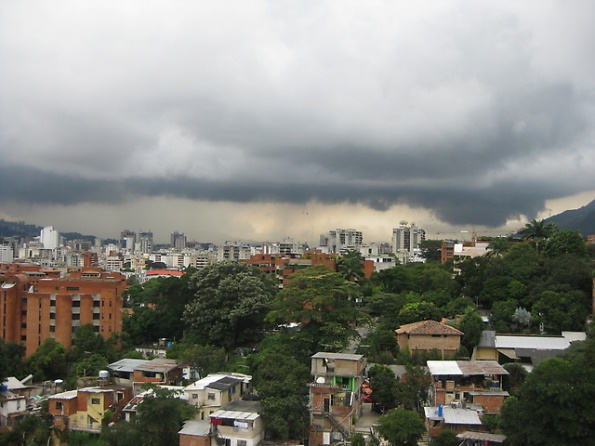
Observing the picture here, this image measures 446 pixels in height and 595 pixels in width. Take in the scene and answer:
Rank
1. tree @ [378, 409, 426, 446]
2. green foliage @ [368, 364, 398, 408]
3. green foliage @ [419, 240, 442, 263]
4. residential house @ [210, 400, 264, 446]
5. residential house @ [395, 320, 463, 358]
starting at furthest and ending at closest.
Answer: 1. green foliage @ [419, 240, 442, 263]
2. residential house @ [395, 320, 463, 358]
3. green foliage @ [368, 364, 398, 408]
4. residential house @ [210, 400, 264, 446]
5. tree @ [378, 409, 426, 446]

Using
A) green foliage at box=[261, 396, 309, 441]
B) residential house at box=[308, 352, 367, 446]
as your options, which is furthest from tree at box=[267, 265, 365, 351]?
green foliage at box=[261, 396, 309, 441]

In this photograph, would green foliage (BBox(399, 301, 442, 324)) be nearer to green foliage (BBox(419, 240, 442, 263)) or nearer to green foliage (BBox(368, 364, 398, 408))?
green foliage (BBox(368, 364, 398, 408))

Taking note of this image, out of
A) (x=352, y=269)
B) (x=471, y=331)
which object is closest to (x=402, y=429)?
(x=471, y=331)

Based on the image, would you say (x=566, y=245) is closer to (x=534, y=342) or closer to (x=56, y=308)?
(x=534, y=342)

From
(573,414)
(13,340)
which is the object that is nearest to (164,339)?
(13,340)

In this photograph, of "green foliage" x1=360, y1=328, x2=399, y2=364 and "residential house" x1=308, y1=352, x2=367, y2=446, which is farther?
"green foliage" x1=360, y1=328, x2=399, y2=364

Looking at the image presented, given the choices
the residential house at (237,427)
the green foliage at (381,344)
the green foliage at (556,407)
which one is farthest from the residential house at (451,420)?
the green foliage at (381,344)

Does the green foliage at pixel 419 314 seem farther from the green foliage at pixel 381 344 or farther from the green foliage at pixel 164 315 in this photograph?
the green foliage at pixel 164 315
